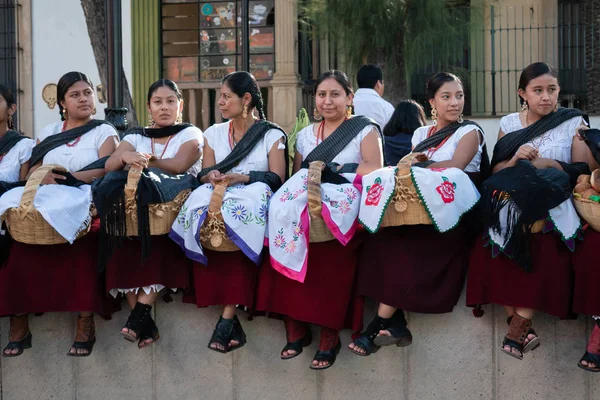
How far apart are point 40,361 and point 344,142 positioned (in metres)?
2.12

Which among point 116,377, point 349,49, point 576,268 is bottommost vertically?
point 116,377

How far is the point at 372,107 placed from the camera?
7738 millimetres

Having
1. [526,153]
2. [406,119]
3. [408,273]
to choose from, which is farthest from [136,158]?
[406,119]

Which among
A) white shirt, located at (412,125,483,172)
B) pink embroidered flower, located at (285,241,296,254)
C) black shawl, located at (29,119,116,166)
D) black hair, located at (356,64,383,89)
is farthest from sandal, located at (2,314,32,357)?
black hair, located at (356,64,383,89)

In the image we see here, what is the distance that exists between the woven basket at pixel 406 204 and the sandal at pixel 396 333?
501mm

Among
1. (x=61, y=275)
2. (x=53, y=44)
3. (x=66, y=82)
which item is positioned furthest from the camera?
(x=53, y=44)

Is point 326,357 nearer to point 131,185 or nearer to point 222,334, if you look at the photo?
point 222,334

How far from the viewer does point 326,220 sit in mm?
4742

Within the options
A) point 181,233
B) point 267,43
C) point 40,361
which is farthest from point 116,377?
point 267,43

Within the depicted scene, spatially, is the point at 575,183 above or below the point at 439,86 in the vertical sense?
below

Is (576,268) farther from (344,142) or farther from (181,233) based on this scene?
(181,233)

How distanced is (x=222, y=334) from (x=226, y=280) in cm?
28

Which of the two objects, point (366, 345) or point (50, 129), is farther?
point (50, 129)

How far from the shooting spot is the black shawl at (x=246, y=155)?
514 centimetres
